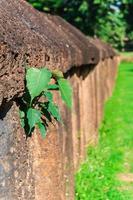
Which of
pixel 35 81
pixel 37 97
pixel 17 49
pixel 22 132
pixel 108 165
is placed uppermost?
pixel 17 49

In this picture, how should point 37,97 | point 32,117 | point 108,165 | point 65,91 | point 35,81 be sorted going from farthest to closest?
point 108,165 → point 65,91 → point 37,97 → point 32,117 → point 35,81

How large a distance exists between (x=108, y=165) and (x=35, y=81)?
17.1ft

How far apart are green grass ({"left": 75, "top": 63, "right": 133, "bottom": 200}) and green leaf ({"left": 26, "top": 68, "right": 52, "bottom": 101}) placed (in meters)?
3.06

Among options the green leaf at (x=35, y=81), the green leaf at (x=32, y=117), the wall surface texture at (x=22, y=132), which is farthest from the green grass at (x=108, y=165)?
the green leaf at (x=35, y=81)

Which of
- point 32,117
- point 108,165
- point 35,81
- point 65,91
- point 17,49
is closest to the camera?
point 17,49

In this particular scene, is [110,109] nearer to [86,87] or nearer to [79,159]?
[86,87]

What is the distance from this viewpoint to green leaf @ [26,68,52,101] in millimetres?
3182

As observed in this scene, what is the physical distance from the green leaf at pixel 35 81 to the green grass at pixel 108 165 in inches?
120

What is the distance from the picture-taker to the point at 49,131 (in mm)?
4355

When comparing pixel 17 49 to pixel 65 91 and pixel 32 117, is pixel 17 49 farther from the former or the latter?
pixel 65 91

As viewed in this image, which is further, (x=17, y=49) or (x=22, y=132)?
(x=22, y=132)

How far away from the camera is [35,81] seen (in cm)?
321

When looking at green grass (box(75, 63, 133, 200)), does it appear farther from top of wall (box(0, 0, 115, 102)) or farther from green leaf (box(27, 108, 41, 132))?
green leaf (box(27, 108, 41, 132))

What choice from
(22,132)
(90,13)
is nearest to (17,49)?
(22,132)
